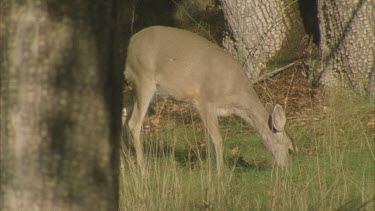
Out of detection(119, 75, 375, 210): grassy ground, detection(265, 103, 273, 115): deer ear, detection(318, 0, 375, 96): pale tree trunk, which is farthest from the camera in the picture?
detection(318, 0, 375, 96): pale tree trunk

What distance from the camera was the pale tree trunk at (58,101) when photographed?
148 inches

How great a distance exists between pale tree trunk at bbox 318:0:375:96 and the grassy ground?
442 millimetres

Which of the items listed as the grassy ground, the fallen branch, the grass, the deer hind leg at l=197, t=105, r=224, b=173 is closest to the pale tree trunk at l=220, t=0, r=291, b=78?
the fallen branch

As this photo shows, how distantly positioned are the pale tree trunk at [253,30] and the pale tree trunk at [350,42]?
51.2 inches

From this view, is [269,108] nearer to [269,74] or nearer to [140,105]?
[140,105]

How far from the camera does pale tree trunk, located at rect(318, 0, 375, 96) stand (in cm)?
1227

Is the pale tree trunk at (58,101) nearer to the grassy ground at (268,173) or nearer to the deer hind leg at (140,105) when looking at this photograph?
the grassy ground at (268,173)

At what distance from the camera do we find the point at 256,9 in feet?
45.9

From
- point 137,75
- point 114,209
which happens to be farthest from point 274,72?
point 114,209

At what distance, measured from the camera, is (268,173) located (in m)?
9.30

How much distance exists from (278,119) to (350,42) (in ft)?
7.01

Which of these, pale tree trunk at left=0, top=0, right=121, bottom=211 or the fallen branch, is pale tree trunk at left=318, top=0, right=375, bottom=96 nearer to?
the fallen branch

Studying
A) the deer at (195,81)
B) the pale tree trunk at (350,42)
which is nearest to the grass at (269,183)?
the deer at (195,81)

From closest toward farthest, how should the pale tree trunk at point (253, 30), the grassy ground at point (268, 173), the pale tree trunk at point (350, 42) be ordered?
the grassy ground at point (268, 173) < the pale tree trunk at point (350, 42) < the pale tree trunk at point (253, 30)
